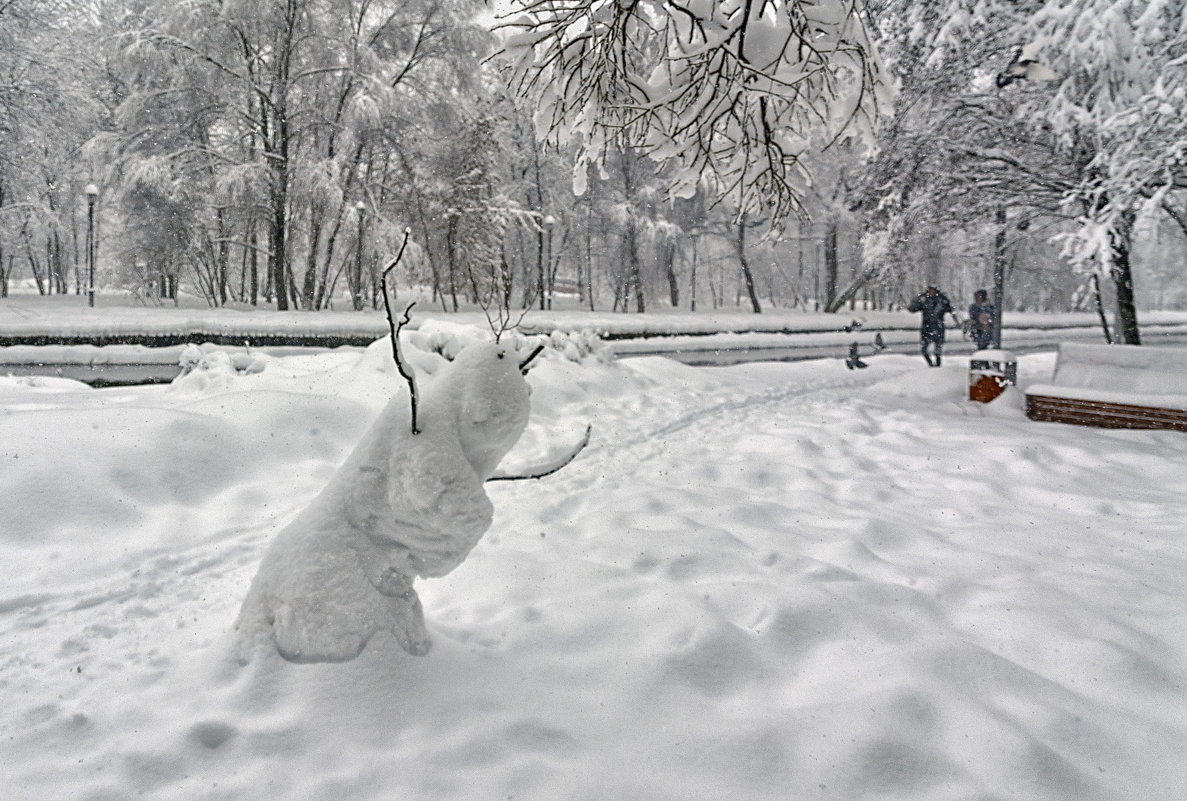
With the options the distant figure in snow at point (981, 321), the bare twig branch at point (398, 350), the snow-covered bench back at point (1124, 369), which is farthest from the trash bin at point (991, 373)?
the bare twig branch at point (398, 350)

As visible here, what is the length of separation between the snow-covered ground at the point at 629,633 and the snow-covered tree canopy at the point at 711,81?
255 cm

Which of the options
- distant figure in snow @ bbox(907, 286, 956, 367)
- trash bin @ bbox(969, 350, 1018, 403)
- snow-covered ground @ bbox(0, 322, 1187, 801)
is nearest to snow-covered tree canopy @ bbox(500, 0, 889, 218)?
snow-covered ground @ bbox(0, 322, 1187, 801)

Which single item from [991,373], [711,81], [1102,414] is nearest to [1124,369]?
[1102,414]

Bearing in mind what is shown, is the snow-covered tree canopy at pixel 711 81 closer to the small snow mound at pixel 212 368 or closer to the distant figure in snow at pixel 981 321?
the small snow mound at pixel 212 368

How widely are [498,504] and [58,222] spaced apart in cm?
2990

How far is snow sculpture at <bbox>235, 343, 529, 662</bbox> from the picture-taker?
7.56 feet

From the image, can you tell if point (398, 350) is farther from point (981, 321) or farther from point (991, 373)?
point (981, 321)

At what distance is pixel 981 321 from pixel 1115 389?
6.29m

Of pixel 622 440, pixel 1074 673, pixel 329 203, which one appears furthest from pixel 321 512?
pixel 329 203

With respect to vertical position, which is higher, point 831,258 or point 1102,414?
point 831,258

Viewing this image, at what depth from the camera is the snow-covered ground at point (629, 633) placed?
6.62 ft

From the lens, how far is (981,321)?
13.3 metres

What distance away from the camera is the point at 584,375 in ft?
32.0

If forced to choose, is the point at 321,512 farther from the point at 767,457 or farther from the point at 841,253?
the point at 841,253
